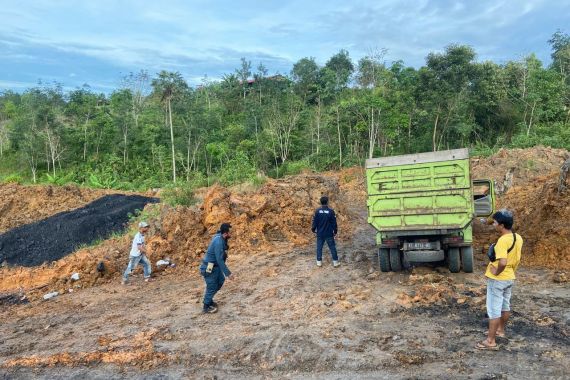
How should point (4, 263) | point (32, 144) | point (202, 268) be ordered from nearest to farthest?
point (202, 268) < point (4, 263) < point (32, 144)

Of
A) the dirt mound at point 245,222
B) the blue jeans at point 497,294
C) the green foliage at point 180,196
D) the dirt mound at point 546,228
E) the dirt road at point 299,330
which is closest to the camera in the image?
the blue jeans at point 497,294

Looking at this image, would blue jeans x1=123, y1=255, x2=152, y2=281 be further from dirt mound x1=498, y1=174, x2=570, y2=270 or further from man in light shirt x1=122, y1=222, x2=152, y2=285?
dirt mound x1=498, y1=174, x2=570, y2=270

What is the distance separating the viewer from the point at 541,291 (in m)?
7.43

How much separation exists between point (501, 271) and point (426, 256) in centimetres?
304

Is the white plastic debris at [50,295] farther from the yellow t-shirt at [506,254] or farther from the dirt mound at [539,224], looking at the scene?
the dirt mound at [539,224]

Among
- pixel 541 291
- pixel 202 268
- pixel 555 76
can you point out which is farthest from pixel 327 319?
pixel 555 76

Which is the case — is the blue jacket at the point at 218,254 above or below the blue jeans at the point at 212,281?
above

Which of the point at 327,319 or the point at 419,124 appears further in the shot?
the point at 419,124

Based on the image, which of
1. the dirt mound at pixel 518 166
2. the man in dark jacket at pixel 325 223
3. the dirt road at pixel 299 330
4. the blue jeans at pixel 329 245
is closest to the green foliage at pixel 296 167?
the dirt mound at pixel 518 166

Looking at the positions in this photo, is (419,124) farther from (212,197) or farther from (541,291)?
(541,291)

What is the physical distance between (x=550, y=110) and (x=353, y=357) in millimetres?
25523

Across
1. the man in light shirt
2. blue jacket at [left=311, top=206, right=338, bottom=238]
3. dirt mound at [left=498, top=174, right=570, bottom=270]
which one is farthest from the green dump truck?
the man in light shirt

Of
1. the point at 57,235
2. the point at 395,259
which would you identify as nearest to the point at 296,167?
the point at 57,235

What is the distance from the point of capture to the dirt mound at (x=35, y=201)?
711 inches
